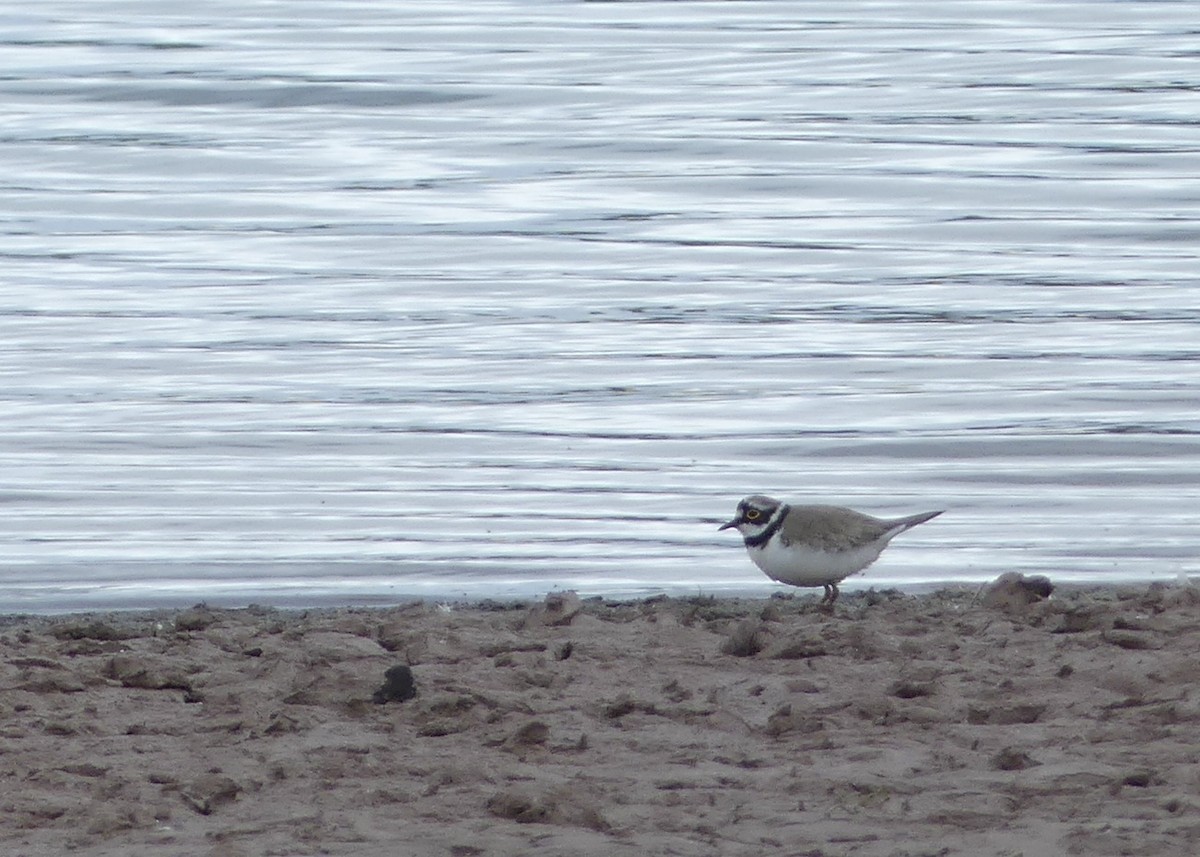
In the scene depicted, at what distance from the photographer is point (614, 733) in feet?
22.1

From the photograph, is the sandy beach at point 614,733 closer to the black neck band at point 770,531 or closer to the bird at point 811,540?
the bird at point 811,540

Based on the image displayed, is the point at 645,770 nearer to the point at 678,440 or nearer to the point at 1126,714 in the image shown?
the point at 1126,714

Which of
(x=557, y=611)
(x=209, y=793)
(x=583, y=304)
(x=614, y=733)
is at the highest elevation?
(x=583, y=304)

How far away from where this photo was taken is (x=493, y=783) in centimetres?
621

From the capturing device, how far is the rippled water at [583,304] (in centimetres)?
1102

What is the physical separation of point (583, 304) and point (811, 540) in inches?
311

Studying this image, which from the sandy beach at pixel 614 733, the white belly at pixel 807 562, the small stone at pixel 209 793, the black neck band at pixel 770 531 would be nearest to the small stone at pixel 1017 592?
the sandy beach at pixel 614 733

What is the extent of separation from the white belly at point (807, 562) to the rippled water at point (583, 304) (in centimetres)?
107

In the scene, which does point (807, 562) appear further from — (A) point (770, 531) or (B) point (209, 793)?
(B) point (209, 793)

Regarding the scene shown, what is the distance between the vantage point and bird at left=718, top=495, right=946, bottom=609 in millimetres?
8789

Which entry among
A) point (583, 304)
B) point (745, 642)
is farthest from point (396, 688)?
point (583, 304)

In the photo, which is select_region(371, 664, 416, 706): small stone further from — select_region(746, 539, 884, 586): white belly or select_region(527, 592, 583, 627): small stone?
select_region(746, 539, 884, 586): white belly

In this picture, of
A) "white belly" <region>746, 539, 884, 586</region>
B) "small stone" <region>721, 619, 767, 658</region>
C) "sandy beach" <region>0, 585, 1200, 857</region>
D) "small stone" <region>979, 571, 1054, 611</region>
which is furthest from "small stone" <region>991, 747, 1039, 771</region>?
"white belly" <region>746, 539, 884, 586</region>

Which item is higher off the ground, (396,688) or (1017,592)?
(1017,592)
